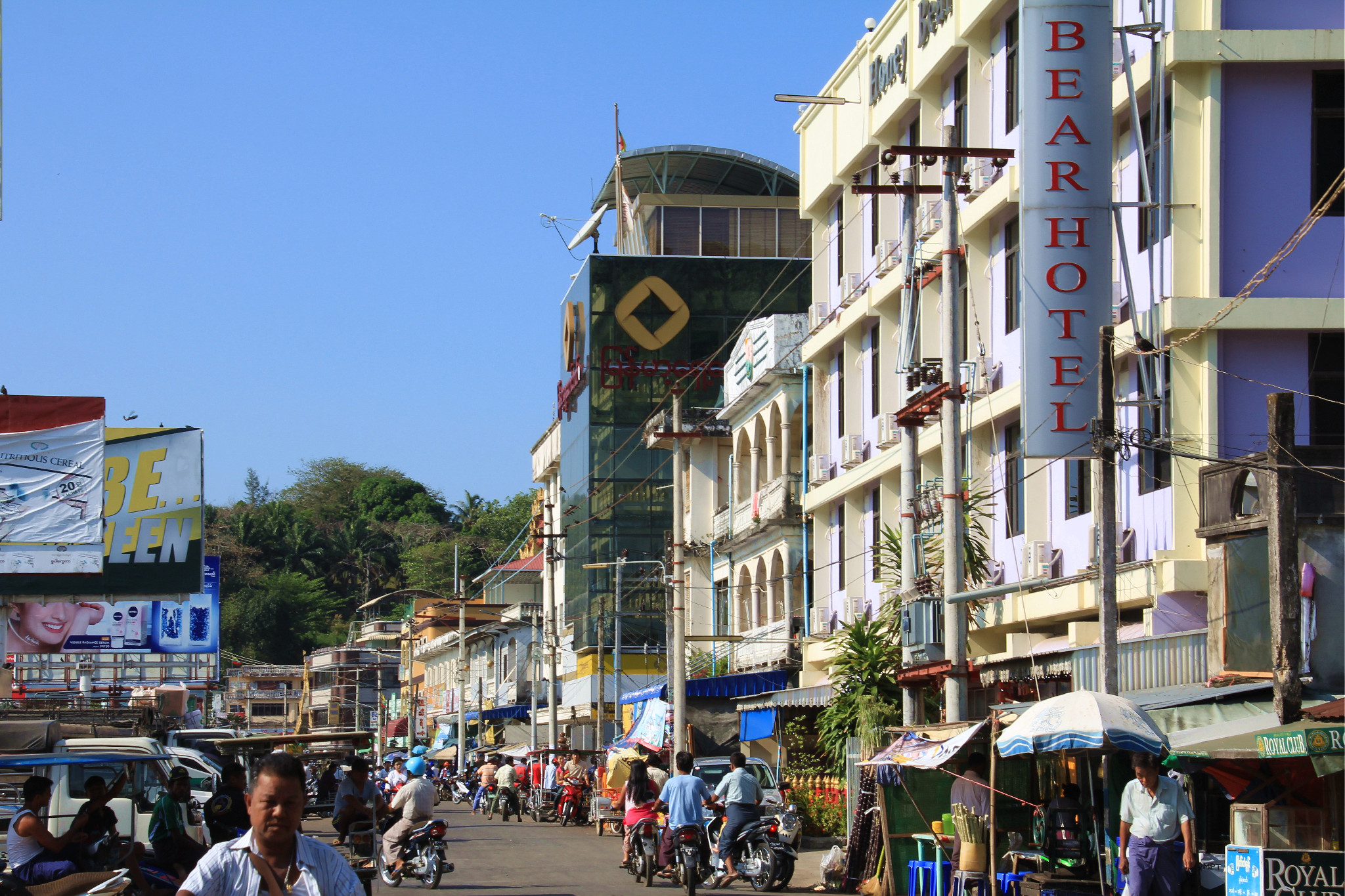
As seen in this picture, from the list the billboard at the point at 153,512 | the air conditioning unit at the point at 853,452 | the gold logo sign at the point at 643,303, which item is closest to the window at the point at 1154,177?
the air conditioning unit at the point at 853,452

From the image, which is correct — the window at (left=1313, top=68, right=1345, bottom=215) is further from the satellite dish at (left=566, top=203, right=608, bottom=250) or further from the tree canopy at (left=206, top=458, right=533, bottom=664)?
the tree canopy at (left=206, top=458, right=533, bottom=664)

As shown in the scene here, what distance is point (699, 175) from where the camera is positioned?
204 feet

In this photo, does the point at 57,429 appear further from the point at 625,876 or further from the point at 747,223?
the point at 747,223

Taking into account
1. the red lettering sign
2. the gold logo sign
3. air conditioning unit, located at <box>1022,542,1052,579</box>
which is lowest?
air conditioning unit, located at <box>1022,542,1052,579</box>

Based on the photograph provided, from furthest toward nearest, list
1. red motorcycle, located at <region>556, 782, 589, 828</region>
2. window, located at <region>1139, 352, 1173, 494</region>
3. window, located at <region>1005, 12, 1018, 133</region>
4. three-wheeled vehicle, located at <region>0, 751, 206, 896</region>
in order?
red motorcycle, located at <region>556, 782, 589, 828</region> < window, located at <region>1005, 12, 1018, 133</region> < window, located at <region>1139, 352, 1173, 494</region> < three-wheeled vehicle, located at <region>0, 751, 206, 896</region>

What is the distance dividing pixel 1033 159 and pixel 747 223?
42.7 meters

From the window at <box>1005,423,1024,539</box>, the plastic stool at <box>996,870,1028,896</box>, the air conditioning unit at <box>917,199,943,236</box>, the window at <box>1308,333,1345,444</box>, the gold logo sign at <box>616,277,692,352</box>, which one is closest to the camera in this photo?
the plastic stool at <box>996,870,1028,896</box>

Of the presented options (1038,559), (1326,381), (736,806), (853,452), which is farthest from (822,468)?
(736,806)

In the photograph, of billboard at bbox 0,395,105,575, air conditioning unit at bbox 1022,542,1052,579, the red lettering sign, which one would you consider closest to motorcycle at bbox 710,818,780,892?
air conditioning unit at bbox 1022,542,1052,579

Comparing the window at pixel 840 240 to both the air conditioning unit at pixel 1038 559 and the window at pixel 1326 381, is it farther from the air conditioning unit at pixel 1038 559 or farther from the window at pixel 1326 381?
the window at pixel 1326 381

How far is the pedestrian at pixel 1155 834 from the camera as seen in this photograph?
519 inches

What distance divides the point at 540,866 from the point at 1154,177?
12.5m

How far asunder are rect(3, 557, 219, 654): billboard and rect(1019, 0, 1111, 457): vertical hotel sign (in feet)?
97.9

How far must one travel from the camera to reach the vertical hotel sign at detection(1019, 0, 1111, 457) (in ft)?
63.8
